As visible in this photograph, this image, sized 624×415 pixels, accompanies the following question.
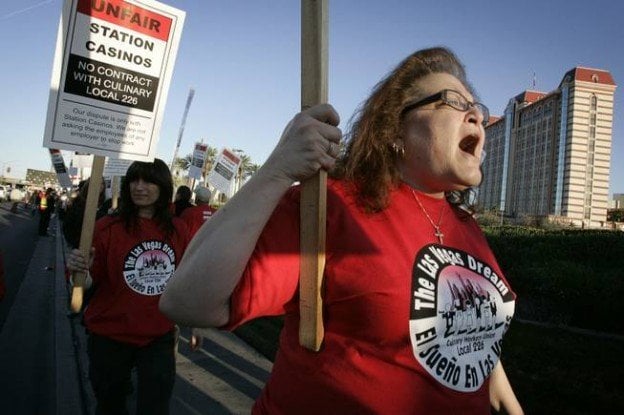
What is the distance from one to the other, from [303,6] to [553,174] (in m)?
88.9

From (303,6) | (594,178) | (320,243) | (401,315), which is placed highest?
(594,178)

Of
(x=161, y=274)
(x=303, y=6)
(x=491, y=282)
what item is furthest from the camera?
(x=161, y=274)

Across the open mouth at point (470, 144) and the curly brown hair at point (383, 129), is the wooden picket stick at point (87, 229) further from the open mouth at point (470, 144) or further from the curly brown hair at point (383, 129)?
the open mouth at point (470, 144)

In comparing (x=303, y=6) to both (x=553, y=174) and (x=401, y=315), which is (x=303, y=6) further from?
(x=553, y=174)

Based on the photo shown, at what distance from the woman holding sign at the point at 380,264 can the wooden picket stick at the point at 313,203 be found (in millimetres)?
41

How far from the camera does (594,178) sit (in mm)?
76062

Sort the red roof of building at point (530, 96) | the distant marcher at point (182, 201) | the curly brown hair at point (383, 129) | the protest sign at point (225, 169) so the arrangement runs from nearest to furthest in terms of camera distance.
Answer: the curly brown hair at point (383, 129) → the distant marcher at point (182, 201) → the protest sign at point (225, 169) → the red roof of building at point (530, 96)

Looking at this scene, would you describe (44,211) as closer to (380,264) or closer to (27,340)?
(27,340)

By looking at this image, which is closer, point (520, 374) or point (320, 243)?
point (320, 243)

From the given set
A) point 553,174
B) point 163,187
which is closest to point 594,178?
point 553,174

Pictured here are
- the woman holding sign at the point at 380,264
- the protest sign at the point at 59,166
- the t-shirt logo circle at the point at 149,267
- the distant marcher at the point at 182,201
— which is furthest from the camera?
the protest sign at the point at 59,166

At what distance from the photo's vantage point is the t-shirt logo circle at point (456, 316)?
1400 mm

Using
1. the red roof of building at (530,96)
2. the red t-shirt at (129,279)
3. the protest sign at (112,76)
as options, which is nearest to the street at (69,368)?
the red t-shirt at (129,279)

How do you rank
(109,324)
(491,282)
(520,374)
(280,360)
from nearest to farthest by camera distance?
(280,360)
(491,282)
(109,324)
(520,374)
